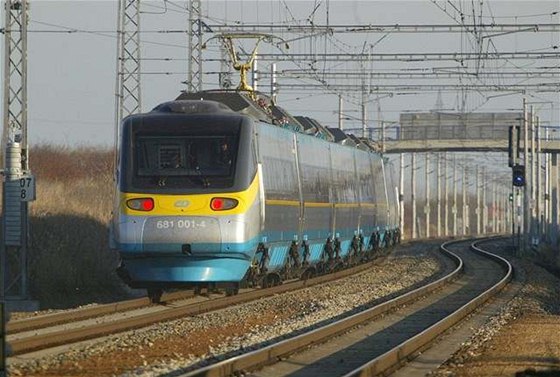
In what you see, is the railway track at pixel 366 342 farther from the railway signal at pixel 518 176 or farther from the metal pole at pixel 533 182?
the metal pole at pixel 533 182

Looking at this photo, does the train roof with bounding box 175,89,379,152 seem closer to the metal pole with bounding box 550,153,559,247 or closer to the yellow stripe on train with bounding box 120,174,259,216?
the yellow stripe on train with bounding box 120,174,259,216

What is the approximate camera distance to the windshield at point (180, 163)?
20.9 meters

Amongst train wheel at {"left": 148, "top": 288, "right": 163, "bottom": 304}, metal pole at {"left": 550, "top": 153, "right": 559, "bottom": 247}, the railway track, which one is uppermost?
metal pole at {"left": 550, "top": 153, "right": 559, "bottom": 247}

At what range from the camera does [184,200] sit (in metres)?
20.7

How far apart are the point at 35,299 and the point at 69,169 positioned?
111 ft

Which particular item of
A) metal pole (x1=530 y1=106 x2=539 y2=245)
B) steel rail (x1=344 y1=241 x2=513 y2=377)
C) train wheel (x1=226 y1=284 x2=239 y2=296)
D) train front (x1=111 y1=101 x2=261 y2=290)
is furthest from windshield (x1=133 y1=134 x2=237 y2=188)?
metal pole (x1=530 y1=106 x2=539 y2=245)

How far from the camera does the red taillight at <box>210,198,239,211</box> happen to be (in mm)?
20797

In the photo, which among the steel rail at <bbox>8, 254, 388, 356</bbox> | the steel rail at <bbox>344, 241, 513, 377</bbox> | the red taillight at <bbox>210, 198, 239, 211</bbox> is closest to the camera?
Result: the steel rail at <bbox>344, 241, 513, 377</bbox>

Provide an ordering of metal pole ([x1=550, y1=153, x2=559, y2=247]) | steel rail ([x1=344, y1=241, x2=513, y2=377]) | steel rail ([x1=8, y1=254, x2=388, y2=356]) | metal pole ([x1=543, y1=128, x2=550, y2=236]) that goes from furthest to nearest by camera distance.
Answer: metal pole ([x1=543, y1=128, x2=550, y2=236]) < metal pole ([x1=550, y1=153, x2=559, y2=247]) < steel rail ([x1=8, y1=254, x2=388, y2=356]) < steel rail ([x1=344, y1=241, x2=513, y2=377])

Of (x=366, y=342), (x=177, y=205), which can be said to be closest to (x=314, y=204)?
(x=177, y=205)

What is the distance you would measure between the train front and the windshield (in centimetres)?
2

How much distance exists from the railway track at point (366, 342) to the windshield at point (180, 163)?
333cm

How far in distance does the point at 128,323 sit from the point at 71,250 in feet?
33.6

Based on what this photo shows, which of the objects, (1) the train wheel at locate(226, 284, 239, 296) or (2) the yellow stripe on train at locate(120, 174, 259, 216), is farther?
(1) the train wheel at locate(226, 284, 239, 296)
